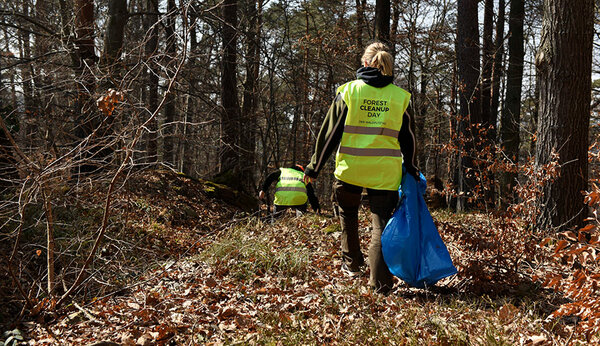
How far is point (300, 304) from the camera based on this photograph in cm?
372

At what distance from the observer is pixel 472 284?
3.89 m

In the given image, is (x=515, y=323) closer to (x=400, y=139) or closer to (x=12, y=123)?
(x=400, y=139)

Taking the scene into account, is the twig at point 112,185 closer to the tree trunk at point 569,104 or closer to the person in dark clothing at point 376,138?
the person in dark clothing at point 376,138

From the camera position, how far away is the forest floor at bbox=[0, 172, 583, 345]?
10.0 ft

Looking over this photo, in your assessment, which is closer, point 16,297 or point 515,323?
point 515,323

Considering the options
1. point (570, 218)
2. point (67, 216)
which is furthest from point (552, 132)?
point (67, 216)

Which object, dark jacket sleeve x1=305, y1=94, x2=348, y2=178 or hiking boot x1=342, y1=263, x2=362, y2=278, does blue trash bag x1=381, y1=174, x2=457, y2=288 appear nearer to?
hiking boot x1=342, y1=263, x2=362, y2=278

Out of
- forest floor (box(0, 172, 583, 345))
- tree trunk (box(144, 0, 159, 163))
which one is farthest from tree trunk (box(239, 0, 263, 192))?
forest floor (box(0, 172, 583, 345))

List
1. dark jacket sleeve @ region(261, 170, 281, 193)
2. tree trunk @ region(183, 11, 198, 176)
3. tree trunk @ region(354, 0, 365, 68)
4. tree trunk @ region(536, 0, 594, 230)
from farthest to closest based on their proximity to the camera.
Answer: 1. tree trunk @ region(354, 0, 365, 68)
2. dark jacket sleeve @ region(261, 170, 281, 193)
3. tree trunk @ region(183, 11, 198, 176)
4. tree trunk @ region(536, 0, 594, 230)

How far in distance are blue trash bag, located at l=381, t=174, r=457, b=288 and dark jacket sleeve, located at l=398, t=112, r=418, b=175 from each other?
11.8 inches

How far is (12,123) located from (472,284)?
7652 mm

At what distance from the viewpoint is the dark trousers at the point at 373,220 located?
3834 millimetres

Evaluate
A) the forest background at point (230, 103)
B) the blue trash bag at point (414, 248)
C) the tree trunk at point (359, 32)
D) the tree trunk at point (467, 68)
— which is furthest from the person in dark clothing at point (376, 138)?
the tree trunk at point (359, 32)

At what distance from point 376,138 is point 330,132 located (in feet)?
1.47
